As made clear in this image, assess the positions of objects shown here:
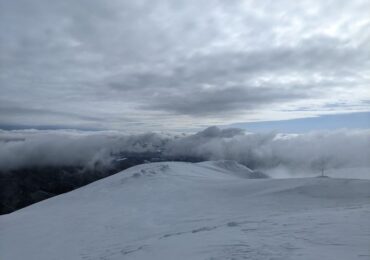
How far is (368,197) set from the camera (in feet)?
60.9

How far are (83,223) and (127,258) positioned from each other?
9.10m

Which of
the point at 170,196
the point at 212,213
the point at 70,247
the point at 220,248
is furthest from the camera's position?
the point at 170,196

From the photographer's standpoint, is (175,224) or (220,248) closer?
(220,248)

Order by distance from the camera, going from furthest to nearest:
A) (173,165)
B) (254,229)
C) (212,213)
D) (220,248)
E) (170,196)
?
1. (173,165)
2. (170,196)
3. (212,213)
4. (254,229)
5. (220,248)

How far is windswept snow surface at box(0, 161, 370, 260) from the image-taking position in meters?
11.1

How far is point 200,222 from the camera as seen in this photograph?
1705 cm

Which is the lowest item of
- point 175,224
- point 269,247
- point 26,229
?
point 26,229

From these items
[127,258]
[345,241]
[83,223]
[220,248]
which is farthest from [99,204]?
[345,241]

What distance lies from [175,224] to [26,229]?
406 inches

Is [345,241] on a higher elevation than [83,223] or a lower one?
higher

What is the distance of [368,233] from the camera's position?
10992mm

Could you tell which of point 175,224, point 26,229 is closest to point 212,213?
point 175,224

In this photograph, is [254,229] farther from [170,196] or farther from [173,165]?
[173,165]

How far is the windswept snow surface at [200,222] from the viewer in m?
11.1
